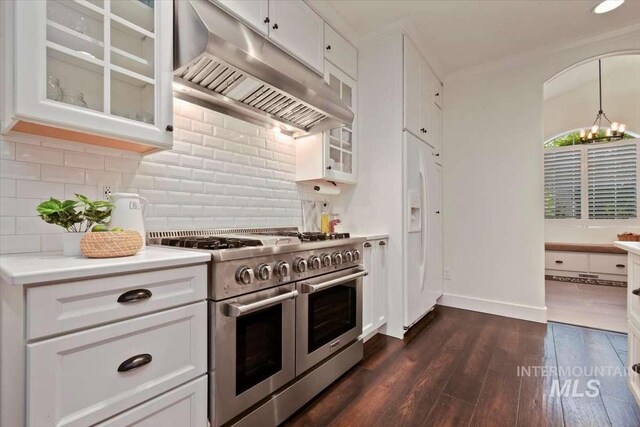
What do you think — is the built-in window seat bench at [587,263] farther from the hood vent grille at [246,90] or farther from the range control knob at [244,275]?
the range control knob at [244,275]

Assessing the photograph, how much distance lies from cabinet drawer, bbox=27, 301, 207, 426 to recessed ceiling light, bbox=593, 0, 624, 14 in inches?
146

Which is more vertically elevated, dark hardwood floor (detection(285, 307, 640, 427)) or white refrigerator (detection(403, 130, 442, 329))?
white refrigerator (detection(403, 130, 442, 329))

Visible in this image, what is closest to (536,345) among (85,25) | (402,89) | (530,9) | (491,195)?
(491,195)

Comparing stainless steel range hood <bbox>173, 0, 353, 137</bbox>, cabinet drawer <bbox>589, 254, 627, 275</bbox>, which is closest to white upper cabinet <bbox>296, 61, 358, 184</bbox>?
stainless steel range hood <bbox>173, 0, 353, 137</bbox>

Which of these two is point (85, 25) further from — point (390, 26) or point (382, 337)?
point (382, 337)

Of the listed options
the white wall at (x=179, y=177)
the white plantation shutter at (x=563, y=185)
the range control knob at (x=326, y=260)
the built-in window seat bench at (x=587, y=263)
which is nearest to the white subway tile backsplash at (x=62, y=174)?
the white wall at (x=179, y=177)

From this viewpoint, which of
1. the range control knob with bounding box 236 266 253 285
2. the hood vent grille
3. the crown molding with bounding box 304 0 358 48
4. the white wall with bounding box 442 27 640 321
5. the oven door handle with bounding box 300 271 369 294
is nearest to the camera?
the range control knob with bounding box 236 266 253 285

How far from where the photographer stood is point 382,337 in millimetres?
2658

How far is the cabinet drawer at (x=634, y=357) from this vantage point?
4.91ft

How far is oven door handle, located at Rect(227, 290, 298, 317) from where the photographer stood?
1240 mm

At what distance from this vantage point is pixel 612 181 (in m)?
5.22

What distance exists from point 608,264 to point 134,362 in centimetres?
661

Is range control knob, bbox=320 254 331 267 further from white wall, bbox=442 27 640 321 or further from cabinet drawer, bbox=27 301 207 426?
white wall, bbox=442 27 640 321

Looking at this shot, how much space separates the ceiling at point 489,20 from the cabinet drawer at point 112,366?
8.57ft
